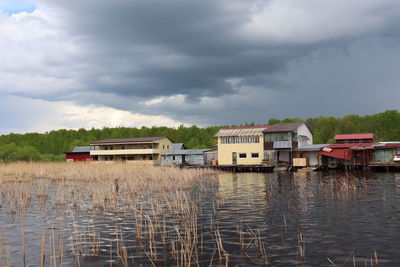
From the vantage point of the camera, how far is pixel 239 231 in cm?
1373

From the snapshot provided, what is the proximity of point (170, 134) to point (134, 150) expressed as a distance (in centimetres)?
6594

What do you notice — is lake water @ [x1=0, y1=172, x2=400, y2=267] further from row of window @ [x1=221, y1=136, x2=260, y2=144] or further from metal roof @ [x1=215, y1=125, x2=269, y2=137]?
metal roof @ [x1=215, y1=125, x2=269, y2=137]

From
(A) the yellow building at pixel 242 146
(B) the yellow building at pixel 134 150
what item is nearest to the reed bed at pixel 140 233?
(A) the yellow building at pixel 242 146

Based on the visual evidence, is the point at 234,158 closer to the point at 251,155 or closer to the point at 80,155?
the point at 251,155

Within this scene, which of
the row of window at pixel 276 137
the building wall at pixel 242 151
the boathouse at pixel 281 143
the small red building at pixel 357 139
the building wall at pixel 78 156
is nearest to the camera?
the boathouse at pixel 281 143

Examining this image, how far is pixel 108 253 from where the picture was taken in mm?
11352

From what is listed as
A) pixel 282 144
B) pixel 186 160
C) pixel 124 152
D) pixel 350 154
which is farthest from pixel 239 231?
pixel 124 152

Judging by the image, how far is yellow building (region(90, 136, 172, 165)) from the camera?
75438mm

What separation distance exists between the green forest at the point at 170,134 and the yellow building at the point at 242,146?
4063 centimetres

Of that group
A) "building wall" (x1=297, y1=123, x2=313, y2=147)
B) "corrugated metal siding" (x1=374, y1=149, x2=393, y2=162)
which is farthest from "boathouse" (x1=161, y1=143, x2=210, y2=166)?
"corrugated metal siding" (x1=374, y1=149, x2=393, y2=162)

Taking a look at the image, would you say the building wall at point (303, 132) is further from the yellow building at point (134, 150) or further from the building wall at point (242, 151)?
the yellow building at point (134, 150)

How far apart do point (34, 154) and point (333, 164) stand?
6673 cm

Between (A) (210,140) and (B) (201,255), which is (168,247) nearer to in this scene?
(B) (201,255)

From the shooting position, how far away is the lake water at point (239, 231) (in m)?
10.7
